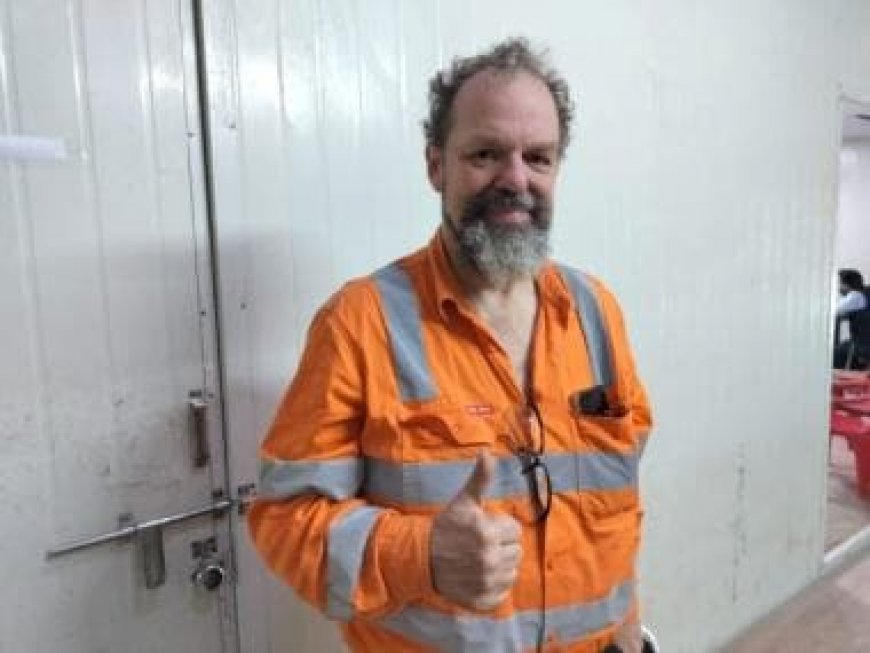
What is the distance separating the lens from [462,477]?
97cm

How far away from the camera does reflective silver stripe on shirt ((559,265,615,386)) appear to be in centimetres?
115

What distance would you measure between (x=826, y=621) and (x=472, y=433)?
2.54m

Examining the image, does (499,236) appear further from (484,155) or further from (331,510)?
(331,510)

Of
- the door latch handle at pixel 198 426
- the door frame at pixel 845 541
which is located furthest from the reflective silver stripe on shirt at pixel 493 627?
the door frame at pixel 845 541

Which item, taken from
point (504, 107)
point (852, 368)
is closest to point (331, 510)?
point (504, 107)

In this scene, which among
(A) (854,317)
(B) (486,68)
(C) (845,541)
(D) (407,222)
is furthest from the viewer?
(A) (854,317)

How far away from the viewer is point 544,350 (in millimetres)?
1084

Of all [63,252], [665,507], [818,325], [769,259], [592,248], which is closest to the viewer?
[63,252]

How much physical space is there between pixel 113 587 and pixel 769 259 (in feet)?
7.97

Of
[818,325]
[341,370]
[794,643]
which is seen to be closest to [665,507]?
[794,643]

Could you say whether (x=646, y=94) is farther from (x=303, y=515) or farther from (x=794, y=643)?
(x=794, y=643)

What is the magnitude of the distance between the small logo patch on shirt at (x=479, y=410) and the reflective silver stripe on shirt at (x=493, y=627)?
30cm

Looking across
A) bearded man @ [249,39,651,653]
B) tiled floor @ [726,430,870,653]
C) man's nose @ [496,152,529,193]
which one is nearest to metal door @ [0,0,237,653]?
bearded man @ [249,39,651,653]

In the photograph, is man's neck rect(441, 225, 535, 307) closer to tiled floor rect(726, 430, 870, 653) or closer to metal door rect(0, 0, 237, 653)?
metal door rect(0, 0, 237, 653)
